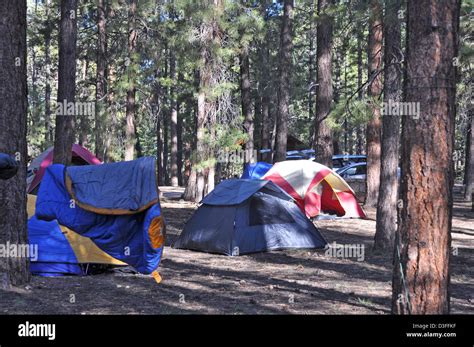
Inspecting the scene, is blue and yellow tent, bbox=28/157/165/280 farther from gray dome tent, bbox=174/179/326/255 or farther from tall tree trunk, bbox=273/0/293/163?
tall tree trunk, bbox=273/0/293/163

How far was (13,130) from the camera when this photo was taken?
7.88 metres

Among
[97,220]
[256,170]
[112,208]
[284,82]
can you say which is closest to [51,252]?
[97,220]

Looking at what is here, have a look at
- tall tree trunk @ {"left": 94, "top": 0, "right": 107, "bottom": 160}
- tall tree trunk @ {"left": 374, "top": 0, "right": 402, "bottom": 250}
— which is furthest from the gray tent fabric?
tall tree trunk @ {"left": 94, "top": 0, "right": 107, "bottom": 160}

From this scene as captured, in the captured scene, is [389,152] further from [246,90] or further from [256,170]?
[246,90]

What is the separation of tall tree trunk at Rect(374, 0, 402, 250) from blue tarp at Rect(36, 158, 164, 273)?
14.7ft

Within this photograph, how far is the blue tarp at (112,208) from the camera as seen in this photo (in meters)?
9.30

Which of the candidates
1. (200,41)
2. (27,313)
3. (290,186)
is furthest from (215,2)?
(27,313)

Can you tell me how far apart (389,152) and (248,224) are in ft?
10.3

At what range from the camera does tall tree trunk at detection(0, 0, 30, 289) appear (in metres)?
7.75

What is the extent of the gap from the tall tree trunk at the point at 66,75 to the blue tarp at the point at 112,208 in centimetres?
336
